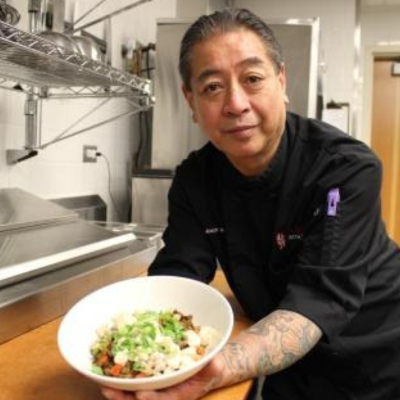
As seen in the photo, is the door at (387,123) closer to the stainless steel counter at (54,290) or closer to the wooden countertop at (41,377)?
the stainless steel counter at (54,290)

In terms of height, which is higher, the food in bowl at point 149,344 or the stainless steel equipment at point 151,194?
the stainless steel equipment at point 151,194

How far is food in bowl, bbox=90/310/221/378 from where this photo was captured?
1.78 ft

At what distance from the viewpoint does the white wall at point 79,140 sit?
4.12ft

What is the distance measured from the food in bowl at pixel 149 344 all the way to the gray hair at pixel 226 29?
503 millimetres

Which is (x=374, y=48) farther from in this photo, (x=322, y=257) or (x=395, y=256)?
(x=322, y=257)

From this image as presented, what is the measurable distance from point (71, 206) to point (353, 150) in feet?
3.36

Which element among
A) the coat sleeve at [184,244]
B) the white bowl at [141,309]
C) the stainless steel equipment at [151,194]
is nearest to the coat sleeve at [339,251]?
the white bowl at [141,309]

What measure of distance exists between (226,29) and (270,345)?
22.7 inches

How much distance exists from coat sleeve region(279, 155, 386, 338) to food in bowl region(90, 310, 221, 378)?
179 millimetres

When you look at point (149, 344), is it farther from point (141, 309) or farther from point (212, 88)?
point (212, 88)

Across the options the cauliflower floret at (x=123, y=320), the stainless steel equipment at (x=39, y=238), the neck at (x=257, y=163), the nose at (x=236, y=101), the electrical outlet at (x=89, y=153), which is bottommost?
the cauliflower floret at (x=123, y=320)

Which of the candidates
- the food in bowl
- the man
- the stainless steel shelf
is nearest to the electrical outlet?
the stainless steel shelf

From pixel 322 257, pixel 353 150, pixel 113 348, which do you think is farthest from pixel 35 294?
pixel 353 150

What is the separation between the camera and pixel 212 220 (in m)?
0.98
